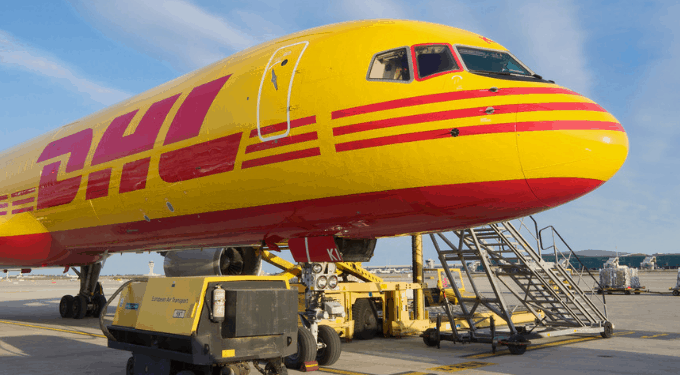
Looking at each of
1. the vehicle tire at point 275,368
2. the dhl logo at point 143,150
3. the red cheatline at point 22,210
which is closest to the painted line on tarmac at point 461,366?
the vehicle tire at point 275,368

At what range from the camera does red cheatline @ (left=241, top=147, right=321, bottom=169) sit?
24.9 feet

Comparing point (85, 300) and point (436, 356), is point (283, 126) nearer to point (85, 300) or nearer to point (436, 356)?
point (436, 356)

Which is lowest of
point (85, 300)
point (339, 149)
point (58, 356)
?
point (58, 356)

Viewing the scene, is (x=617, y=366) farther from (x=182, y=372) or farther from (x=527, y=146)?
(x=182, y=372)

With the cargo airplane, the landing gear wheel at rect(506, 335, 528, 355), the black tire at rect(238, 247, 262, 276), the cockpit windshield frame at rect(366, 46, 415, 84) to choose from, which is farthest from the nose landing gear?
the cockpit windshield frame at rect(366, 46, 415, 84)

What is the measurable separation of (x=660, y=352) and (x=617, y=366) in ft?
8.02

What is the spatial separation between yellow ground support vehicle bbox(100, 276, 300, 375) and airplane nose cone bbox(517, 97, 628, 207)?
3.66 m

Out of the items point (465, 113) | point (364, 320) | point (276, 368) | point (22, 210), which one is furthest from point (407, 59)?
point (22, 210)

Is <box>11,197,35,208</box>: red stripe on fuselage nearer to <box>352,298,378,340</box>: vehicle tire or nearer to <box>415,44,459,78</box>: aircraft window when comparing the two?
<box>352,298,378,340</box>: vehicle tire

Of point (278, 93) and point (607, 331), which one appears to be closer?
point (278, 93)

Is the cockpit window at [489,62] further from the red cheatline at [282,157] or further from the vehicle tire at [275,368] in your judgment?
the vehicle tire at [275,368]

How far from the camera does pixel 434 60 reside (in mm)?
7473

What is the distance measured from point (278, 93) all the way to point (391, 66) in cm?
175

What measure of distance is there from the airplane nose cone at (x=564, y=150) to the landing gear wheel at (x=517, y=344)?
5329 millimetres
